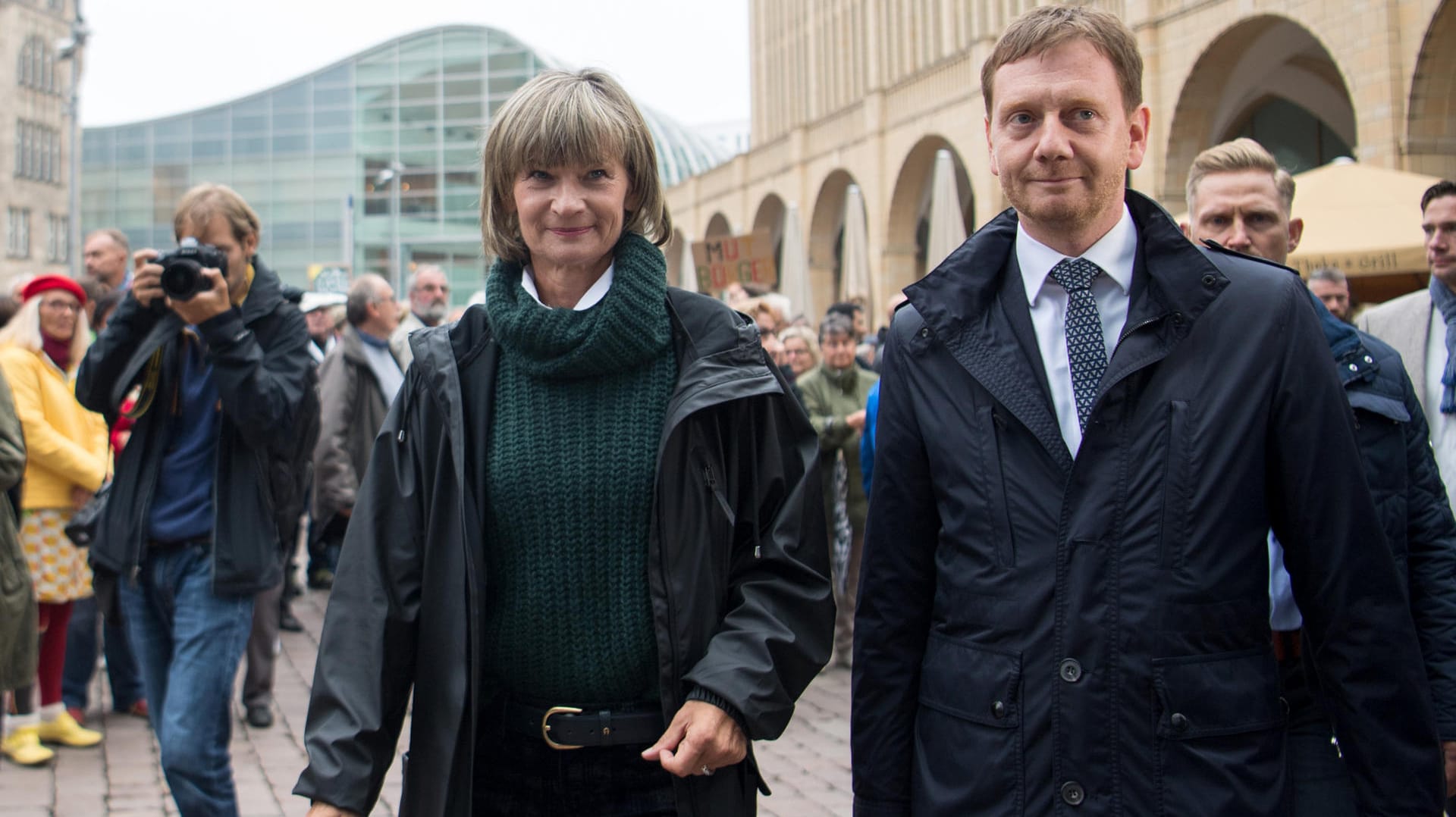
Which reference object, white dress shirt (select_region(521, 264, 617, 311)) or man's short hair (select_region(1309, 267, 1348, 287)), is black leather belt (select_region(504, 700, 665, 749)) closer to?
white dress shirt (select_region(521, 264, 617, 311))

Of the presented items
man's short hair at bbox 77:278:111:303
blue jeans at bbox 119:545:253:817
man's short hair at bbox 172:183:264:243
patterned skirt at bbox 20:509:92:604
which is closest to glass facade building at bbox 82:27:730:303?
man's short hair at bbox 77:278:111:303

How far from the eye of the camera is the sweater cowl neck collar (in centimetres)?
257

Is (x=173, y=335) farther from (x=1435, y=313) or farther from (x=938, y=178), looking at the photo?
(x=938, y=178)

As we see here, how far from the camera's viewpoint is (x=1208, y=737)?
84.9 inches

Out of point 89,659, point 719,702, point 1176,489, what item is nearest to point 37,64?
point 89,659

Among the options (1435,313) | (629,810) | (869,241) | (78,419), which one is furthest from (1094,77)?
(869,241)

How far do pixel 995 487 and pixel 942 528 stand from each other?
18 cm

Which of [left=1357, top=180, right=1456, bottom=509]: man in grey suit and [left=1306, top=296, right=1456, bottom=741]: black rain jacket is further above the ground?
[left=1357, top=180, right=1456, bottom=509]: man in grey suit

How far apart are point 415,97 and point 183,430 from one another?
50.9 meters

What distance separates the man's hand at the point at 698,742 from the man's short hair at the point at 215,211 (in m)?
2.58

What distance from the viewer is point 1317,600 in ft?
7.60

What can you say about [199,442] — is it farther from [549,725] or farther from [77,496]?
[77,496]

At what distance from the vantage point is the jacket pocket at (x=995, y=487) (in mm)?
2287

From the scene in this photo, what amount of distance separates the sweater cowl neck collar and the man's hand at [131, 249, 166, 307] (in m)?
1.90
